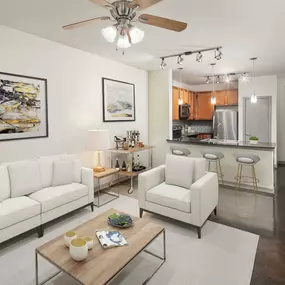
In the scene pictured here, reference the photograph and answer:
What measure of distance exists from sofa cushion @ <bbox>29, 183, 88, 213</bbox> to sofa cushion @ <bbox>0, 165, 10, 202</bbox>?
0.94 feet

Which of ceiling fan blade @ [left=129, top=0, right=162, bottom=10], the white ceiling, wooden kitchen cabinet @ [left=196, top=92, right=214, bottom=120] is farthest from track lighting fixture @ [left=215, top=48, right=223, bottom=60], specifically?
wooden kitchen cabinet @ [left=196, top=92, right=214, bottom=120]

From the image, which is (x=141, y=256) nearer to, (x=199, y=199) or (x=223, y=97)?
(x=199, y=199)

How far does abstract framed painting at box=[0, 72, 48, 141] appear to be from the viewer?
3.08 metres

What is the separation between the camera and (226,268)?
2.19 metres

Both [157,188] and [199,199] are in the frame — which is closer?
[199,199]

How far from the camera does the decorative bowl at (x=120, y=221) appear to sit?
7.38 ft

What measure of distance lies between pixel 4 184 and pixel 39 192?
0.44 m

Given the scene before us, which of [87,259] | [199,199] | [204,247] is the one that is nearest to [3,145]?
[87,259]

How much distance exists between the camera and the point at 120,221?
2283 mm

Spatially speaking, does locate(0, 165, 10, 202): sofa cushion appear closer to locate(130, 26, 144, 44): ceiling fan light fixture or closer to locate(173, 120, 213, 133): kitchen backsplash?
locate(130, 26, 144, 44): ceiling fan light fixture

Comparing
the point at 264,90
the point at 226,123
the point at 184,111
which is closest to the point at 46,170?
the point at 184,111

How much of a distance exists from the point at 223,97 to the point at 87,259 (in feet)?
Answer: 22.1

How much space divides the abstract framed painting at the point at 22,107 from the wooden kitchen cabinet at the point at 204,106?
5561 mm

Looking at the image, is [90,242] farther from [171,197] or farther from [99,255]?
[171,197]
